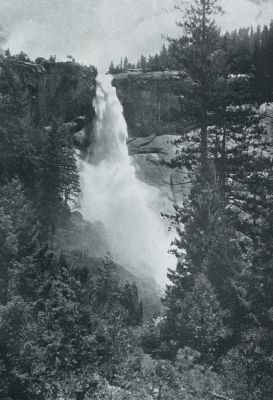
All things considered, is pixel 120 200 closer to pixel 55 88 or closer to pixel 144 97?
pixel 55 88

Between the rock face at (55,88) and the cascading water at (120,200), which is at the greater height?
the rock face at (55,88)

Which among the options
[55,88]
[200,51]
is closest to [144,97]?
[55,88]

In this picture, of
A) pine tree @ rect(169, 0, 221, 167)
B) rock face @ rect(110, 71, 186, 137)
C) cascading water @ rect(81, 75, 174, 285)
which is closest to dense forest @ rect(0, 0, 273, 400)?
pine tree @ rect(169, 0, 221, 167)

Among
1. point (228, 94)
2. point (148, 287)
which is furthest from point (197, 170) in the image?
point (148, 287)

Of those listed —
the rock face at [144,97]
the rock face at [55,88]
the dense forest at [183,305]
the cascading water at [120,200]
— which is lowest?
the dense forest at [183,305]

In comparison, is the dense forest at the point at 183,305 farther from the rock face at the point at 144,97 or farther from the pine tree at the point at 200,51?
the rock face at the point at 144,97

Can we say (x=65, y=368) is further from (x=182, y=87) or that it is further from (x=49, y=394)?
(x=182, y=87)

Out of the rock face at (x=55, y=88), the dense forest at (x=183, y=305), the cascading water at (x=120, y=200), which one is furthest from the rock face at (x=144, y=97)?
the dense forest at (x=183, y=305)
